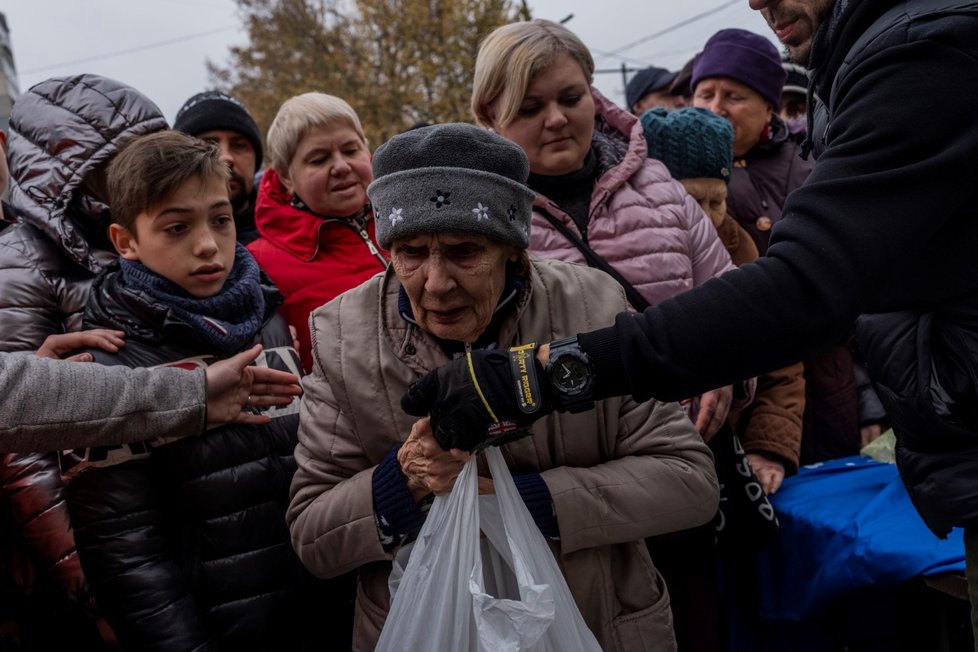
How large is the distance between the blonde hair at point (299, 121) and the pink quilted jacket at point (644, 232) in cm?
84

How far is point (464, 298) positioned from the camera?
67.5 inches

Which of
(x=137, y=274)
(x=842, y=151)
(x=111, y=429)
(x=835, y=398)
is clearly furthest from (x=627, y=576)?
(x=835, y=398)

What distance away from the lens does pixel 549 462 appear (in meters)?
1.75

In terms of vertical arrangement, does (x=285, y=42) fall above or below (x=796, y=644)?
above

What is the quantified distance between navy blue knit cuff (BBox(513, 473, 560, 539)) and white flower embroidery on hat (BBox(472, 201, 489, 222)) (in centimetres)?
54

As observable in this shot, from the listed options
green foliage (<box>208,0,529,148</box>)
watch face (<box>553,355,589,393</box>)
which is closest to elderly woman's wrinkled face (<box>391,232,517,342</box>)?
watch face (<box>553,355,589,393</box>)

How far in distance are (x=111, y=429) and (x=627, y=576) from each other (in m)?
1.18

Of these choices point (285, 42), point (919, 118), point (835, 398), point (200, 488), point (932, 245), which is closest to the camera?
point (919, 118)

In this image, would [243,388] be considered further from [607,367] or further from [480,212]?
[607,367]

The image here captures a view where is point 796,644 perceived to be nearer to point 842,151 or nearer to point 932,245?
point 932,245

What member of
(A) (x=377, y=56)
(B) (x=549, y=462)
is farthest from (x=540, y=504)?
(A) (x=377, y=56)

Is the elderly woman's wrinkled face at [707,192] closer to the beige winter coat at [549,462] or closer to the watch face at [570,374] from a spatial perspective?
the beige winter coat at [549,462]

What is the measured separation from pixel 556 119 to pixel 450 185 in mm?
792

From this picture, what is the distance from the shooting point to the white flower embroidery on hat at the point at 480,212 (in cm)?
164
